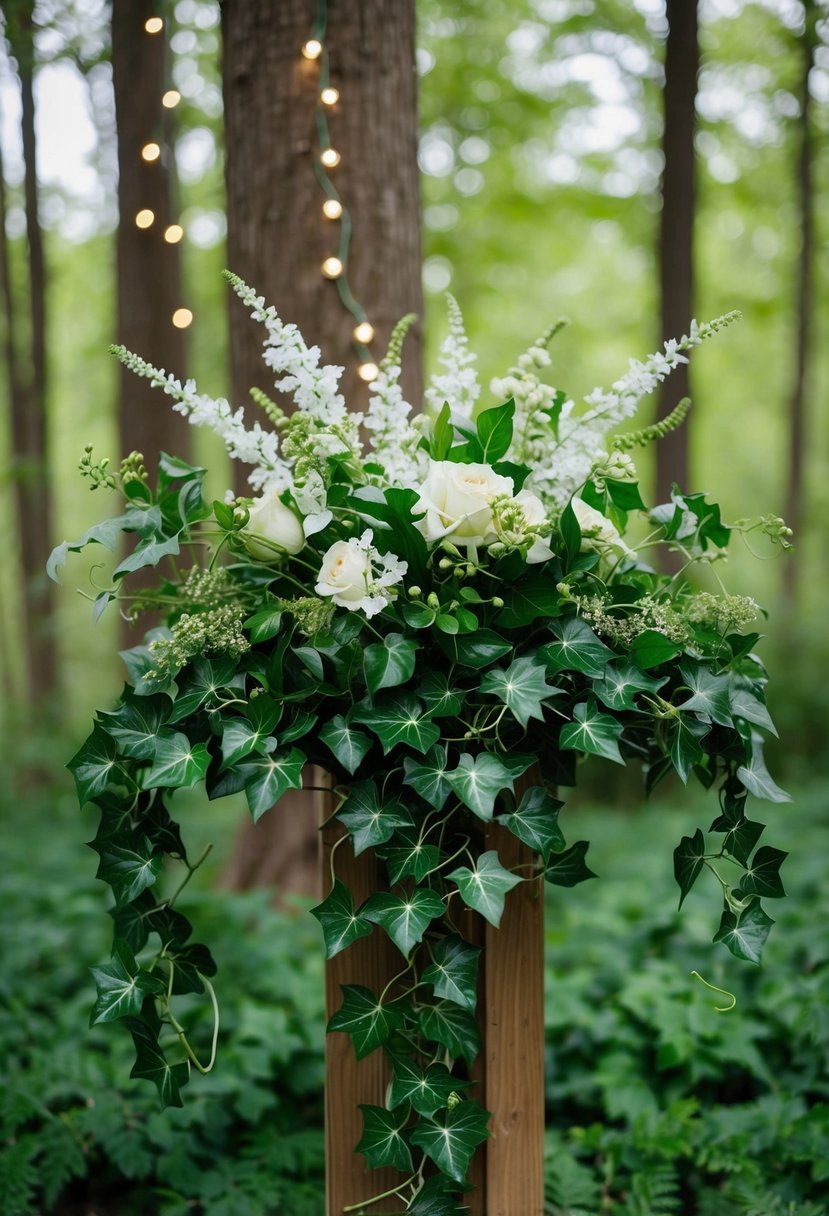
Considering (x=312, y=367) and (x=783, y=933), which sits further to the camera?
(x=783, y=933)

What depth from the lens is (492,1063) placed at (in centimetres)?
173

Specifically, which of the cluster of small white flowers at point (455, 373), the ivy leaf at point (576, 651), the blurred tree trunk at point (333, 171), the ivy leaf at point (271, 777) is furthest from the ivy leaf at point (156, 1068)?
the blurred tree trunk at point (333, 171)

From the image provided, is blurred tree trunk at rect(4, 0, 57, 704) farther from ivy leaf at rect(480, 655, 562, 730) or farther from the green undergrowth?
ivy leaf at rect(480, 655, 562, 730)

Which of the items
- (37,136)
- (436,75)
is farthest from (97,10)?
(436,75)

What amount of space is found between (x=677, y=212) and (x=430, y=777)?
18.5 ft

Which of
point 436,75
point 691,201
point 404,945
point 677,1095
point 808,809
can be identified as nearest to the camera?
point 404,945

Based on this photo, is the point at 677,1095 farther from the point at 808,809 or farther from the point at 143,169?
the point at 143,169

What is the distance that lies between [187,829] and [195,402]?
5547 millimetres

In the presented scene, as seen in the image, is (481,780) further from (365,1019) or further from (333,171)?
(333,171)

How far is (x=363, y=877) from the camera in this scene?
5.62 ft

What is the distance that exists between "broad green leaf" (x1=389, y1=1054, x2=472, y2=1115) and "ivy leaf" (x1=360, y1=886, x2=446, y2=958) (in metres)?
0.26

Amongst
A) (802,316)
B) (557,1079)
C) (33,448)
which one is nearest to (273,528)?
(557,1079)

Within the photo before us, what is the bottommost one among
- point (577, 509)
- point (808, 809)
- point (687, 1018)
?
point (808, 809)

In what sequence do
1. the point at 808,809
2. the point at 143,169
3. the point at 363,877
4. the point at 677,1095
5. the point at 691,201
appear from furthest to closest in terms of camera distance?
the point at 691,201 → the point at 808,809 → the point at 143,169 → the point at 677,1095 → the point at 363,877
